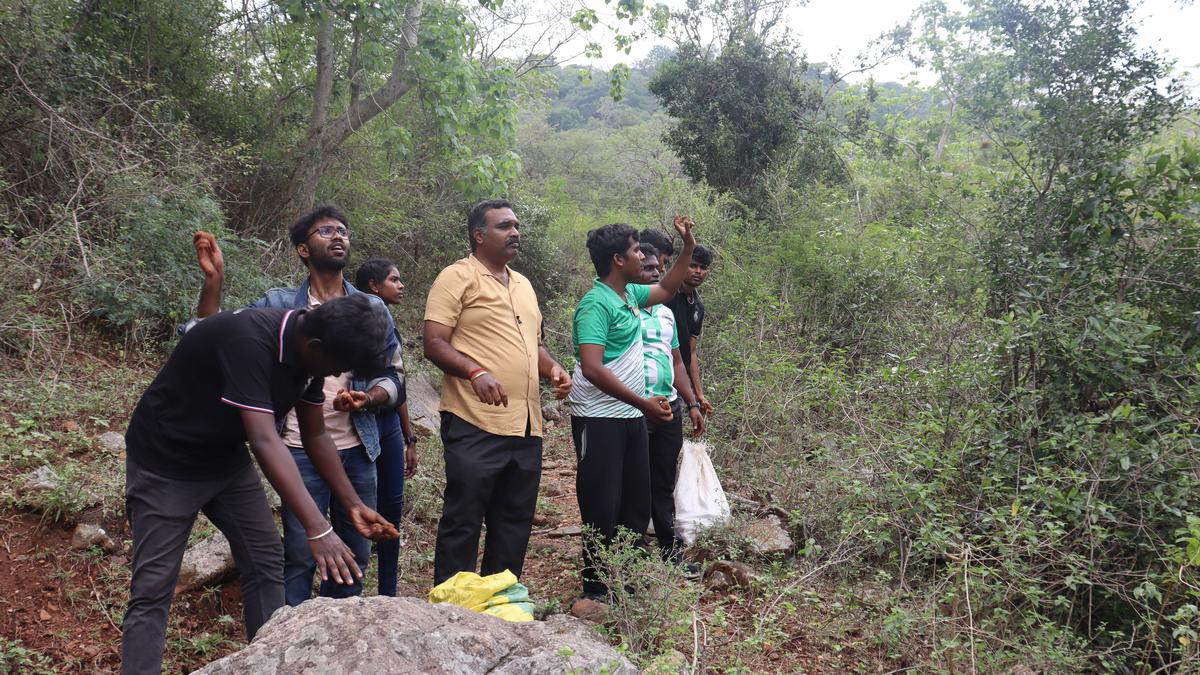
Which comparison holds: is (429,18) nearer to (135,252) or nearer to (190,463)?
(135,252)

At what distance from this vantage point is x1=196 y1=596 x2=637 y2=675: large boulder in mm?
2072

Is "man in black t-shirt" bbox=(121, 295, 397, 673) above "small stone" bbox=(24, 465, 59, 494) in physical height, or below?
above

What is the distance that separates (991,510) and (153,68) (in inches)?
343

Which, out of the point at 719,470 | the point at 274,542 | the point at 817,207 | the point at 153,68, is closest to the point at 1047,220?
the point at 719,470

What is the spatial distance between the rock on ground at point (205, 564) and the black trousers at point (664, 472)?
6.92 ft

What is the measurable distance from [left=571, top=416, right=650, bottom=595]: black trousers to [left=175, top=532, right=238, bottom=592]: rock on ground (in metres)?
1.71

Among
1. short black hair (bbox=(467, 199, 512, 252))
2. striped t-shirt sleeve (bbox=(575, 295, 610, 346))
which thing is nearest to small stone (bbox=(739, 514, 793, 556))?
striped t-shirt sleeve (bbox=(575, 295, 610, 346))

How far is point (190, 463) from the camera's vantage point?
2.65m

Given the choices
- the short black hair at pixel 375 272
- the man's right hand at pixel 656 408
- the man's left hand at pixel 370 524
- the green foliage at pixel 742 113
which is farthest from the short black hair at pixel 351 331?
the green foliage at pixel 742 113

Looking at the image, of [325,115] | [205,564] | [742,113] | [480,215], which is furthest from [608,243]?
[742,113]

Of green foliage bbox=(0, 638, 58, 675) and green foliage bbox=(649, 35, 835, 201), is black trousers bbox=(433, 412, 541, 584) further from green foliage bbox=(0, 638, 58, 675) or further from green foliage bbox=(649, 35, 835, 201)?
green foliage bbox=(649, 35, 835, 201)

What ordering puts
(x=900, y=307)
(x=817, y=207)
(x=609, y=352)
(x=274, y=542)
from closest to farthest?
(x=274, y=542) < (x=609, y=352) < (x=900, y=307) < (x=817, y=207)

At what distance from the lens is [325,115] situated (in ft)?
30.8

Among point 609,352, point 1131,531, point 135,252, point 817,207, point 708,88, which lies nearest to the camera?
point 1131,531
